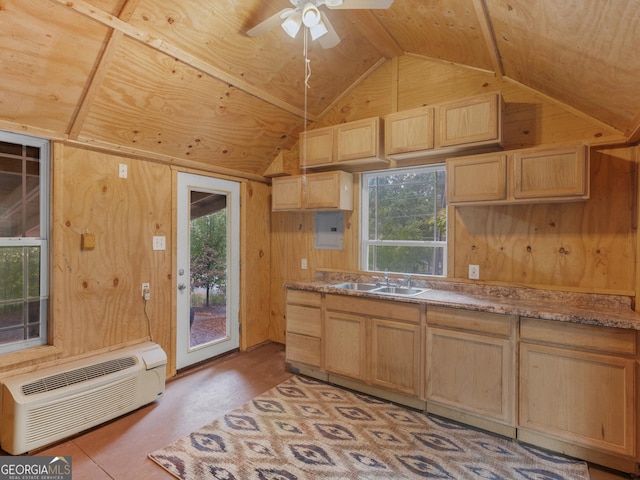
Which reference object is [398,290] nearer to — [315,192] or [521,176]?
[315,192]

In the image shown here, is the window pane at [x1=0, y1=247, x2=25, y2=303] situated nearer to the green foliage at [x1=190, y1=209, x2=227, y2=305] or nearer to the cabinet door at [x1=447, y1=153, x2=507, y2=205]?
the green foliage at [x1=190, y1=209, x2=227, y2=305]

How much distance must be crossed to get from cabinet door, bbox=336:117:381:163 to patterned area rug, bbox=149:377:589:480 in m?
2.16

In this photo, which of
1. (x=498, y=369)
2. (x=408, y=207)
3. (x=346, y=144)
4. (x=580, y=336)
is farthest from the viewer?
(x=408, y=207)

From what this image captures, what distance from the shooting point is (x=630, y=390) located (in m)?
1.97

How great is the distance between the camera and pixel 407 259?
3424 mm

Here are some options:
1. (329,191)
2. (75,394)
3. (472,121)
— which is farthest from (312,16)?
(75,394)

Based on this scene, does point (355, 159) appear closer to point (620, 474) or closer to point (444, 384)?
point (444, 384)

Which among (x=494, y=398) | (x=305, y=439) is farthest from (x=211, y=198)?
(x=494, y=398)

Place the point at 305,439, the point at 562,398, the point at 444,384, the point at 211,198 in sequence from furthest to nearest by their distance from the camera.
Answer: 1. the point at 211,198
2. the point at 444,384
3. the point at 305,439
4. the point at 562,398

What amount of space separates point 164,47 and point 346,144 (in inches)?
65.4

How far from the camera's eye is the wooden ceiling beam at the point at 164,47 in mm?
1891

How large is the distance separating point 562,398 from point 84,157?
3725mm

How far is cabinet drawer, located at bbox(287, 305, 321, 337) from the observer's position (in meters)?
3.22

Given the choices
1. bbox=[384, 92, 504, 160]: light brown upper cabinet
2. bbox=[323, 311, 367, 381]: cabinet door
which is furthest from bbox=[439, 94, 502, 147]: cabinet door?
bbox=[323, 311, 367, 381]: cabinet door
